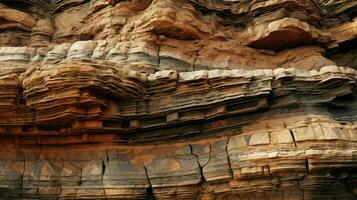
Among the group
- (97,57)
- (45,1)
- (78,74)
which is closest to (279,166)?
(78,74)

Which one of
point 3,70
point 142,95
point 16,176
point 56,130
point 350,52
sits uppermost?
point 350,52

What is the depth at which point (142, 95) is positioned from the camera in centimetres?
938

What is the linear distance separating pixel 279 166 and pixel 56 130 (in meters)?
5.06

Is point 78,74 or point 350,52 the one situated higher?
point 350,52

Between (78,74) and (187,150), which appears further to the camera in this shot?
(187,150)

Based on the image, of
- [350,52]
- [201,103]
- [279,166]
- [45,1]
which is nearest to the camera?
[279,166]

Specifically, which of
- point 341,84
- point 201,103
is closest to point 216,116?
point 201,103

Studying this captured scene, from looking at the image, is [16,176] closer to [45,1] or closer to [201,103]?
[201,103]

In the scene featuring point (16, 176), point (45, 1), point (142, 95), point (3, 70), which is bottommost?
point (16, 176)

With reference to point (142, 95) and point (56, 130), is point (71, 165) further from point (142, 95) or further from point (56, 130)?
point (142, 95)

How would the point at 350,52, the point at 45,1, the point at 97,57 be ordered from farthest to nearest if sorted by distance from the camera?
the point at 45,1 → the point at 350,52 → the point at 97,57

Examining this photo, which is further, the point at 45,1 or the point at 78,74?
the point at 45,1

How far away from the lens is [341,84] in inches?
360

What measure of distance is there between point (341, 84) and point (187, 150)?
12.2 feet
